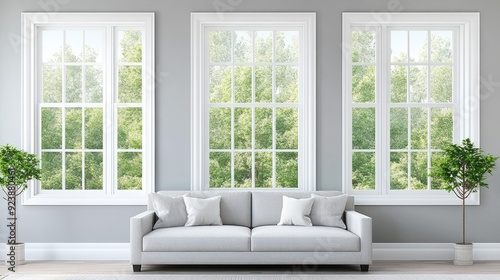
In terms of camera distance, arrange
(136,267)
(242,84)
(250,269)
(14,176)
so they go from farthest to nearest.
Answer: (242,84) → (14,176) → (250,269) → (136,267)

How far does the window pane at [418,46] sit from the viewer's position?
7.19 meters

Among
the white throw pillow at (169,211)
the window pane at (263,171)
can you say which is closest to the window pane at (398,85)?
the window pane at (263,171)

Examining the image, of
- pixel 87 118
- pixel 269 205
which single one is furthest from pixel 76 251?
pixel 269 205

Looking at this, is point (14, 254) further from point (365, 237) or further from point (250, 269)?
point (365, 237)

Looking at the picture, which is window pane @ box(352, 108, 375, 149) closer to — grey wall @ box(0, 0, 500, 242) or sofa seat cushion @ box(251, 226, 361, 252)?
grey wall @ box(0, 0, 500, 242)

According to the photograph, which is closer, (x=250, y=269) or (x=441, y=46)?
(x=250, y=269)

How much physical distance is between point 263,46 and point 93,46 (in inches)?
78.4

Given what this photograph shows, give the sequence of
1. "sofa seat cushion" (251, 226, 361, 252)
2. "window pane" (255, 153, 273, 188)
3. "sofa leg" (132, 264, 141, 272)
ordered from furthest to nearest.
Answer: "window pane" (255, 153, 273, 188), "sofa leg" (132, 264, 141, 272), "sofa seat cushion" (251, 226, 361, 252)

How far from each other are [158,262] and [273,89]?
243 cm

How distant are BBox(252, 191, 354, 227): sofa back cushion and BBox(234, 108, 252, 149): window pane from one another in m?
0.67

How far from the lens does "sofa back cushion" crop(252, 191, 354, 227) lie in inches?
Answer: 265

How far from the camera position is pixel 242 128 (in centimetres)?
721

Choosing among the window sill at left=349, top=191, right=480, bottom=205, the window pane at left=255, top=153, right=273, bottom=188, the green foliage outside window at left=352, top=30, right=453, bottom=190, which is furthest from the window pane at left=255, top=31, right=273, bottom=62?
the window sill at left=349, top=191, right=480, bottom=205

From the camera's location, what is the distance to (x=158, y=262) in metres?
6.09
